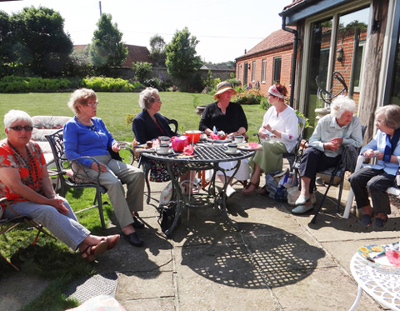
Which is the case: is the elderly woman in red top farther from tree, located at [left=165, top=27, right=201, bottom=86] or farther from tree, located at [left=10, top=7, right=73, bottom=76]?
tree, located at [left=10, top=7, right=73, bottom=76]

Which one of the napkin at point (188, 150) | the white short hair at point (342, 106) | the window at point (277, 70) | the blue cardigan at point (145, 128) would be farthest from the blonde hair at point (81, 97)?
the window at point (277, 70)

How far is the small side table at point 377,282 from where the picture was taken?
1.35 meters

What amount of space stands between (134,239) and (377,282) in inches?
75.3

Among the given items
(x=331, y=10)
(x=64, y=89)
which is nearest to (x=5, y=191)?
(x=331, y=10)

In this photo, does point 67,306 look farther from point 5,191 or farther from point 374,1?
point 374,1

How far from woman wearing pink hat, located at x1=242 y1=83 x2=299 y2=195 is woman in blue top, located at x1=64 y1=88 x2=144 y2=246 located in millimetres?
1486

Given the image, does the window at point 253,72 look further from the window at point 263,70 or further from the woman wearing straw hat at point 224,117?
the woman wearing straw hat at point 224,117

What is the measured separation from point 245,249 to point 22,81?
23939 millimetres

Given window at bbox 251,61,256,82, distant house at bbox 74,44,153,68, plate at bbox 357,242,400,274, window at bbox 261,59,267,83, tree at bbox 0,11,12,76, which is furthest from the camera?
distant house at bbox 74,44,153,68

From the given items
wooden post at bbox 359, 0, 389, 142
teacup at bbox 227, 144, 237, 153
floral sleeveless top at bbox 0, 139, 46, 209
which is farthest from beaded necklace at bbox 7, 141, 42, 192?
wooden post at bbox 359, 0, 389, 142

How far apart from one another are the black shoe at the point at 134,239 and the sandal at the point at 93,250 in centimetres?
38

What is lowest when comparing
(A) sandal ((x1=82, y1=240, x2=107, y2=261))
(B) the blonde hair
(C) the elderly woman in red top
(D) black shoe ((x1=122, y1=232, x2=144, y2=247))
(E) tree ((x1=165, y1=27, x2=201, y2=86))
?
(D) black shoe ((x1=122, y1=232, x2=144, y2=247))

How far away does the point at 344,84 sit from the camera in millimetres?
5059

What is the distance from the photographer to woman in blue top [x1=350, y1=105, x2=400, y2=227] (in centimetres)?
278
